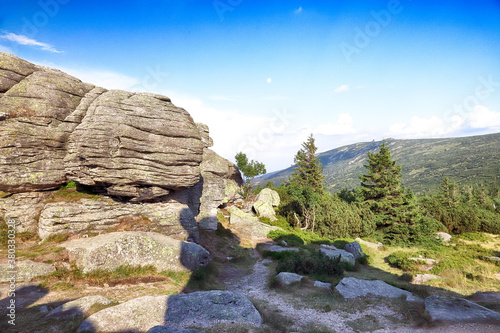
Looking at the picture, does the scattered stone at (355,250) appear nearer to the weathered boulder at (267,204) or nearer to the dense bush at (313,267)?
the dense bush at (313,267)

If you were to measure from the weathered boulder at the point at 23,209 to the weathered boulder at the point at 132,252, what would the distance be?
139 inches

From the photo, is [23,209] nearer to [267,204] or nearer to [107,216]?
[107,216]

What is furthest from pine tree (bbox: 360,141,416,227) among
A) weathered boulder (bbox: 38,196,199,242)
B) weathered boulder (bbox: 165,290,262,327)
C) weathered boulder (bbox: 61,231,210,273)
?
weathered boulder (bbox: 165,290,262,327)

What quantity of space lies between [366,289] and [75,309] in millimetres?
14712

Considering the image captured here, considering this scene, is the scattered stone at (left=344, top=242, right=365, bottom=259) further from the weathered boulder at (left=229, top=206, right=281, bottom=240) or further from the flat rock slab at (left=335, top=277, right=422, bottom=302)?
the flat rock slab at (left=335, top=277, right=422, bottom=302)

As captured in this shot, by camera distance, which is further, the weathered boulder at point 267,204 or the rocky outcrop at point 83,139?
the weathered boulder at point 267,204

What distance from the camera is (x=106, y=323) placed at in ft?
27.8

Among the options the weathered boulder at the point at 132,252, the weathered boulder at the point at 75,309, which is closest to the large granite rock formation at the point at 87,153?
the weathered boulder at the point at 132,252

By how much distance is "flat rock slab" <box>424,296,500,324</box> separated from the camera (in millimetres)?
9031

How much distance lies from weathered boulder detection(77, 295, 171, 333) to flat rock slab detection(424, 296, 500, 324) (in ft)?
36.8

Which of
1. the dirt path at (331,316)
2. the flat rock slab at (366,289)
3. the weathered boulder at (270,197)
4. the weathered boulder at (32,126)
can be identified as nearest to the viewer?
the dirt path at (331,316)

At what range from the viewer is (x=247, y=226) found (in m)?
30.4

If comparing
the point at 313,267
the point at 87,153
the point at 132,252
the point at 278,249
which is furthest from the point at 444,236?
the point at 87,153

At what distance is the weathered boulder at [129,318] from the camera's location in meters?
8.29
